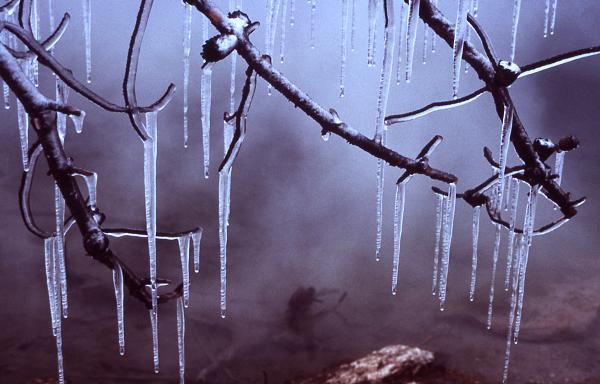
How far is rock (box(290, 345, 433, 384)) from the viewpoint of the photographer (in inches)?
148

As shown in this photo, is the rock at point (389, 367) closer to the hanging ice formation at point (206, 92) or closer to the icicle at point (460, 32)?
the hanging ice formation at point (206, 92)

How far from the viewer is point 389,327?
5.38 meters

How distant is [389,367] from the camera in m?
3.82

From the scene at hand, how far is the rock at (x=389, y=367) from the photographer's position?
3.75m

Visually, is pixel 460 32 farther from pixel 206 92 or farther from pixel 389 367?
pixel 389 367

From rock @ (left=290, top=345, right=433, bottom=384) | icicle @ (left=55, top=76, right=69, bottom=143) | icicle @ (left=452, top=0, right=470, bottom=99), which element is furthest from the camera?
rock @ (left=290, top=345, right=433, bottom=384)

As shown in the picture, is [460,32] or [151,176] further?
[151,176]

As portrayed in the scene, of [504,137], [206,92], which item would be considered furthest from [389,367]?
[206,92]

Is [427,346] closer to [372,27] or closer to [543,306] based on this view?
[543,306]

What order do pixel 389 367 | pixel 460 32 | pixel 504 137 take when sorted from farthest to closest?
pixel 389 367
pixel 504 137
pixel 460 32

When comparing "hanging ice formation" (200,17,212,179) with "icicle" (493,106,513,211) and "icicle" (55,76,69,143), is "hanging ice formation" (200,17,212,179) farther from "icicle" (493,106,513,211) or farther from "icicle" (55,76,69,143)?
"icicle" (493,106,513,211)

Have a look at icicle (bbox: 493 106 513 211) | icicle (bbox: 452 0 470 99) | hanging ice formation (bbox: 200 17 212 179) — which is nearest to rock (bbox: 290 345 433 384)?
icicle (bbox: 493 106 513 211)

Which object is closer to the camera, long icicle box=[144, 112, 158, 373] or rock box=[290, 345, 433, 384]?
long icicle box=[144, 112, 158, 373]

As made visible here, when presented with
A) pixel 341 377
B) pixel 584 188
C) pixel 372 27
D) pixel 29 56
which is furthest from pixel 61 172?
pixel 584 188
